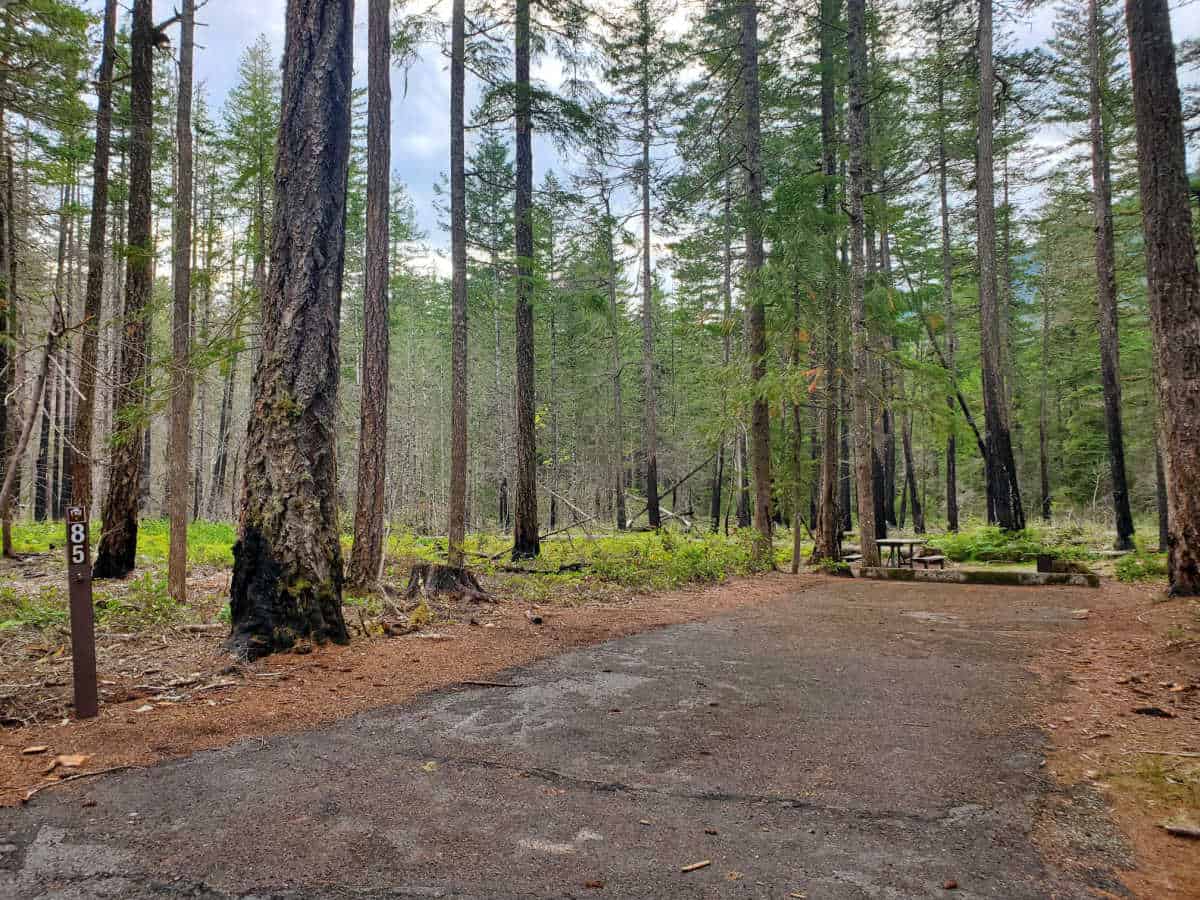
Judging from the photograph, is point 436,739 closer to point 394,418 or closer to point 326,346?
point 326,346

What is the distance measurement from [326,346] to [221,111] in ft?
57.6

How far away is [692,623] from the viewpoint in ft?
24.6

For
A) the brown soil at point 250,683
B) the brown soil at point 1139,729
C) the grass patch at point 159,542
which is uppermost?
the grass patch at point 159,542

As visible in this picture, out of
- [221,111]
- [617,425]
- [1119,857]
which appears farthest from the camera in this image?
[617,425]

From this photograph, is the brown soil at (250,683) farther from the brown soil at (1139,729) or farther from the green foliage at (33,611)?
the brown soil at (1139,729)

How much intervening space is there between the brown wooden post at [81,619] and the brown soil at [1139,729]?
5064mm

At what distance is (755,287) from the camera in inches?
492

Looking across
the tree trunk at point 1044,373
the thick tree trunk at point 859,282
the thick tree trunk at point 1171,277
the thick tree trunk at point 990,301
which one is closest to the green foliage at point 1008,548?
the thick tree trunk at point 990,301

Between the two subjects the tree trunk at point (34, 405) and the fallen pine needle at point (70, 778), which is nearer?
the fallen pine needle at point (70, 778)

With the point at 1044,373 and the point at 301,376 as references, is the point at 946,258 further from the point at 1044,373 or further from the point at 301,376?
the point at 301,376

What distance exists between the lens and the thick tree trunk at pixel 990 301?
49.2ft

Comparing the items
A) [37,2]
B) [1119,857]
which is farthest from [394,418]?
[1119,857]

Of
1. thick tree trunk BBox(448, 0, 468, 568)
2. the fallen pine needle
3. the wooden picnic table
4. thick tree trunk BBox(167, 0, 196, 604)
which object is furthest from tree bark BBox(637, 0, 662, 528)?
the fallen pine needle

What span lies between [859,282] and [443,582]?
9.60 metres
